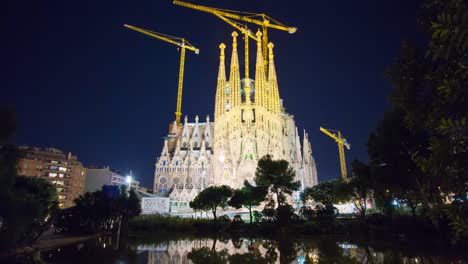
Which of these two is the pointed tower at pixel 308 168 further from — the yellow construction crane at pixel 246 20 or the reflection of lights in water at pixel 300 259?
the reflection of lights in water at pixel 300 259

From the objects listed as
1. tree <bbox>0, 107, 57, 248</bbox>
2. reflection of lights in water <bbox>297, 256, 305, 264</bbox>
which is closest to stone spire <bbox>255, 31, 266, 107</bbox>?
reflection of lights in water <bbox>297, 256, 305, 264</bbox>

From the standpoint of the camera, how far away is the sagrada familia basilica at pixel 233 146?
6269 centimetres

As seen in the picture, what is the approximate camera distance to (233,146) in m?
64.5

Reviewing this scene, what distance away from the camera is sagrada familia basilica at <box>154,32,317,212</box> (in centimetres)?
6269

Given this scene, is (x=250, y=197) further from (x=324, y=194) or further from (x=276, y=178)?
(x=324, y=194)

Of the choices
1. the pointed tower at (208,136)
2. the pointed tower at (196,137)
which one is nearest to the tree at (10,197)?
the pointed tower at (208,136)

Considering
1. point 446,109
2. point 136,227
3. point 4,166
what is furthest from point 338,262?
point 136,227

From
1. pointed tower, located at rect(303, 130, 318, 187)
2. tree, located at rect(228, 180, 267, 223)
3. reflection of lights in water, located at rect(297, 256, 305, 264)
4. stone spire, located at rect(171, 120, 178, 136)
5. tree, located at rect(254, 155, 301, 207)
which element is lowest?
reflection of lights in water, located at rect(297, 256, 305, 264)

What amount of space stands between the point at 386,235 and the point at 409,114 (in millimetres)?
18859

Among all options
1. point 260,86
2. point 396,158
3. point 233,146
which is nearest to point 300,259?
point 396,158

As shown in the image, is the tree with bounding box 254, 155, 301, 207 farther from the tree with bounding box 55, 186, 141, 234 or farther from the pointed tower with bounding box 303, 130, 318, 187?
the pointed tower with bounding box 303, 130, 318, 187

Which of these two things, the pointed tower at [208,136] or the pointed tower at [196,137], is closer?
the pointed tower at [208,136]

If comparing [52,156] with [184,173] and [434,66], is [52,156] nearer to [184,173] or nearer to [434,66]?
[184,173]

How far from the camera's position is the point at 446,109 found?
16.8ft
